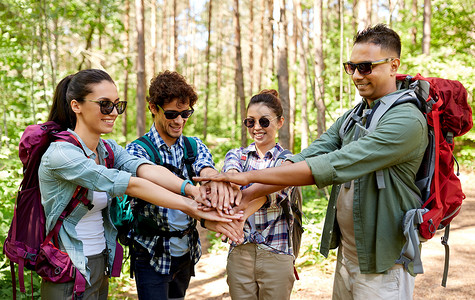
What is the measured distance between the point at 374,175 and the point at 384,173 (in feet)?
0.21

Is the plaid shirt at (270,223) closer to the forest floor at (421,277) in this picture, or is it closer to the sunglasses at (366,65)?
the sunglasses at (366,65)

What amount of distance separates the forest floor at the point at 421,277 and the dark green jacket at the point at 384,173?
335 centimetres

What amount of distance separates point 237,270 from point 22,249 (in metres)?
1.54

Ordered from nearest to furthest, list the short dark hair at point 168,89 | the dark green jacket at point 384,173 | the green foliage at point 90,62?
1. the dark green jacket at point 384,173
2. the short dark hair at point 168,89
3. the green foliage at point 90,62

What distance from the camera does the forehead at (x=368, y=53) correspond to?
8.10ft

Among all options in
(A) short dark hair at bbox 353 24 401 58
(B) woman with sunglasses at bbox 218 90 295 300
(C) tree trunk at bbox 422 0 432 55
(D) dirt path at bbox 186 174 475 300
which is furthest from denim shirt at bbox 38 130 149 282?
(C) tree trunk at bbox 422 0 432 55

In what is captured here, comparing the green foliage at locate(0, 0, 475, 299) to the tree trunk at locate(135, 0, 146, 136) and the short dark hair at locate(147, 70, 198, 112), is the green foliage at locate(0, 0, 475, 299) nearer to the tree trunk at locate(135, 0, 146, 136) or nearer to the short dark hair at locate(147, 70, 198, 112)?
the tree trunk at locate(135, 0, 146, 136)

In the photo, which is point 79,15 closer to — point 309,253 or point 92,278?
point 309,253

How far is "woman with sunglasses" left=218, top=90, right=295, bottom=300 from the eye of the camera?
9.89 feet

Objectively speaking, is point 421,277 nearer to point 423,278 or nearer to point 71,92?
point 423,278

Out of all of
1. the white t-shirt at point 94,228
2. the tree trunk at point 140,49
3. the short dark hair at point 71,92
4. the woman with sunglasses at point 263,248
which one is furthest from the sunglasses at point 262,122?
the tree trunk at point 140,49

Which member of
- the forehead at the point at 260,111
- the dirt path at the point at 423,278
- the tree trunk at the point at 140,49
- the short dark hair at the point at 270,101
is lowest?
the dirt path at the point at 423,278

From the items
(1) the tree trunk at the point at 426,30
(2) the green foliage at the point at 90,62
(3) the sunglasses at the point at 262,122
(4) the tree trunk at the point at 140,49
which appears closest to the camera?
(3) the sunglasses at the point at 262,122

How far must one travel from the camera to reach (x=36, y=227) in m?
2.29
